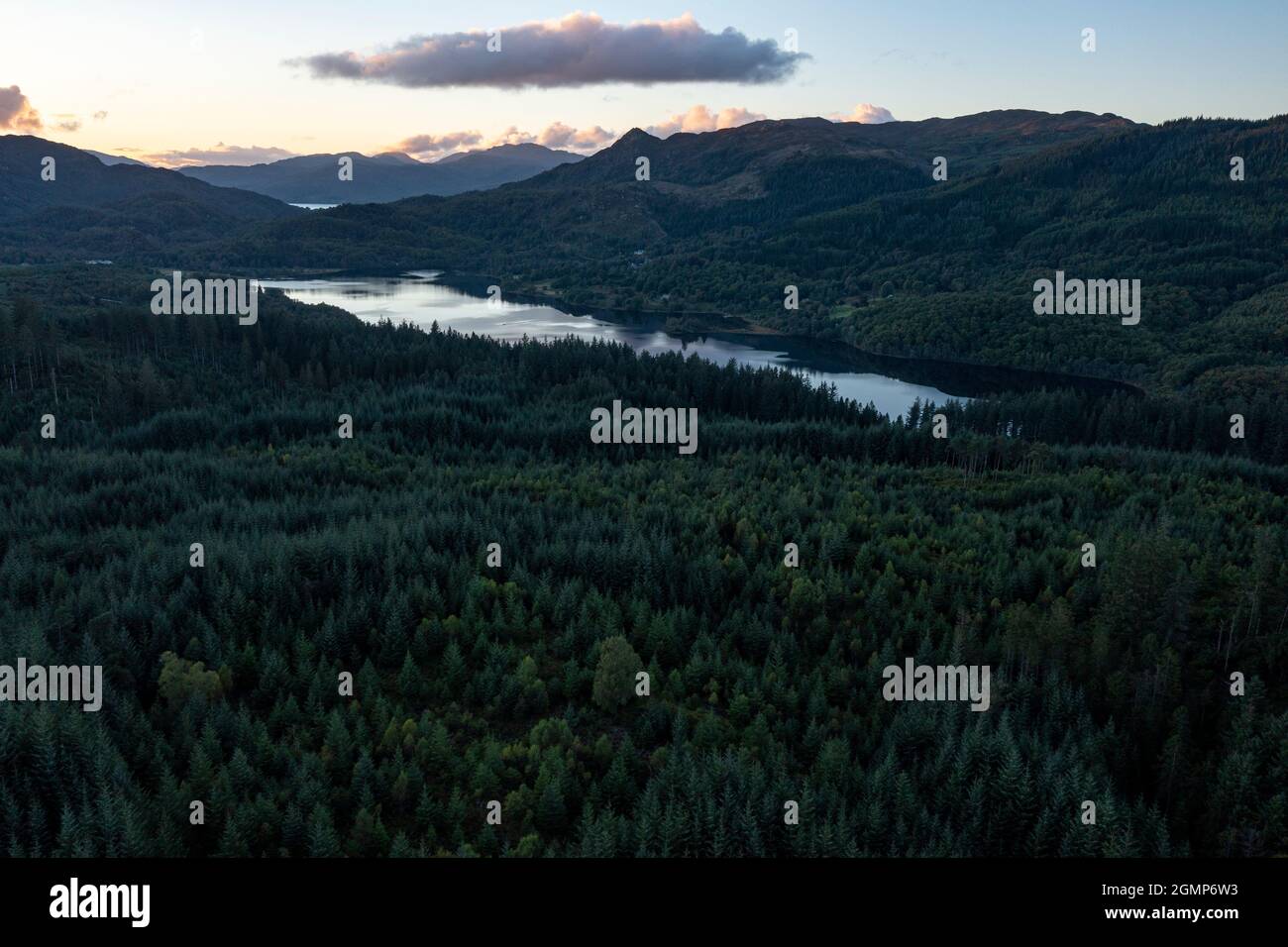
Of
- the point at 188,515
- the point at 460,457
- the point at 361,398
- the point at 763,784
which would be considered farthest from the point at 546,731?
the point at 361,398

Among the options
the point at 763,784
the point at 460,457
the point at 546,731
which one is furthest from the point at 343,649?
the point at 460,457
